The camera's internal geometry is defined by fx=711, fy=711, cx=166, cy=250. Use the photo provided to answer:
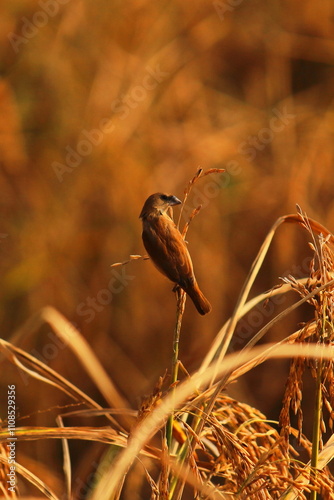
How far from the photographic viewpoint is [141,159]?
12.2 feet

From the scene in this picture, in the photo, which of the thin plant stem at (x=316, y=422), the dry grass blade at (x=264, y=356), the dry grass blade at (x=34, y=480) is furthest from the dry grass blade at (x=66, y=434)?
the thin plant stem at (x=316, y=422)

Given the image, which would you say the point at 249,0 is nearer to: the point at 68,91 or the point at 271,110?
the point at 271,110

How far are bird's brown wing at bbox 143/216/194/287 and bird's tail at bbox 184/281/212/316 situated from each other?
2cm

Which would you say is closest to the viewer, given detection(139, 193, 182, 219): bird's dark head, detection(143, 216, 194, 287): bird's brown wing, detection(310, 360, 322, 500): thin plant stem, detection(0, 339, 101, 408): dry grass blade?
detection(310, 360, 322, 500): thin plant stem

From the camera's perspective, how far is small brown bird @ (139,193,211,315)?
1481 millimetres

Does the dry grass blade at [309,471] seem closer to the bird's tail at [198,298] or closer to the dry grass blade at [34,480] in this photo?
the dry grass blade at [34,480]

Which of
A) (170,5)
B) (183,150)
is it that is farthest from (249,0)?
(183,150)

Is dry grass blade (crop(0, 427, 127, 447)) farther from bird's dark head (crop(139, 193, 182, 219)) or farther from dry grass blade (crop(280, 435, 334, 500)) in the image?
bird's dark head (crop(139, 193, 182, 219))

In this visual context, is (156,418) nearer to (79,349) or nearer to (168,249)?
(79,349)

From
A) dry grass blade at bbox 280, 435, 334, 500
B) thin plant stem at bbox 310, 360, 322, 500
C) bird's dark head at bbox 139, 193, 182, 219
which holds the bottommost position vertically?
dry grass blade at bbox 280, 435, 334, 500

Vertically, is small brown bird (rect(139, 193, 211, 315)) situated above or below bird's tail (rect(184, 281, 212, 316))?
above

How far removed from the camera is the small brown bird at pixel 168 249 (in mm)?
1481

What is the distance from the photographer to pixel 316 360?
3.30 feet

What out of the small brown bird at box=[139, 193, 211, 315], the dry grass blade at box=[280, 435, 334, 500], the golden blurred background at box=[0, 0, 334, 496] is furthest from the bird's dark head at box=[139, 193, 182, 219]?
the golden blurred background at box=[0, 0, 334, 496]
